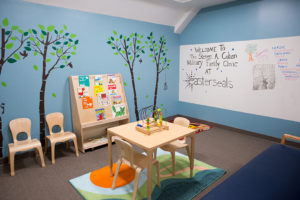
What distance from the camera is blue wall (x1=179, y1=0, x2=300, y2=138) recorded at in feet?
11.6

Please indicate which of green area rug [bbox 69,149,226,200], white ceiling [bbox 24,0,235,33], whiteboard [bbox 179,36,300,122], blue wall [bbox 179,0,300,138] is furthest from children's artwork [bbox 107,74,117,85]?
blue wall [bbox 179,0,300,138]

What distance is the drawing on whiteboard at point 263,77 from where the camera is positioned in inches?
150

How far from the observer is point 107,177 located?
2711 mm

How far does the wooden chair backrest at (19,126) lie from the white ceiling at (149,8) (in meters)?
1.85

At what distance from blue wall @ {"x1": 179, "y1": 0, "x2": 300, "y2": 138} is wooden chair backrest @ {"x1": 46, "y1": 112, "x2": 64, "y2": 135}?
3237 mm

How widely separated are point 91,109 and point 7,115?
4.14 feet

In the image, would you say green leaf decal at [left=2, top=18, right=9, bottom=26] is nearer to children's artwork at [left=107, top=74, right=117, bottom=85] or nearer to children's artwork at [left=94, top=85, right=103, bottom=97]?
children's artwork at [left=94, top=85, right=103, bottom=97]

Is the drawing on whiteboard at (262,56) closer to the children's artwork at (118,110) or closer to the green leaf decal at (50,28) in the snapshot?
the children's artwork at (118,110)

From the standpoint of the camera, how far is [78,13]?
11.4 feet

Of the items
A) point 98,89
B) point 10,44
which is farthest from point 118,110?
point 10,44

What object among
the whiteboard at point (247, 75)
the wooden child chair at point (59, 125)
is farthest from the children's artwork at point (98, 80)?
the whiteboard at point (247, 75)

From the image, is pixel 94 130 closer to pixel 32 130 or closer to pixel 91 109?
pixel 91 109

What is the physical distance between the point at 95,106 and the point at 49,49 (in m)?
1.23

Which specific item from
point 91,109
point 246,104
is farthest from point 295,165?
point 91,109
